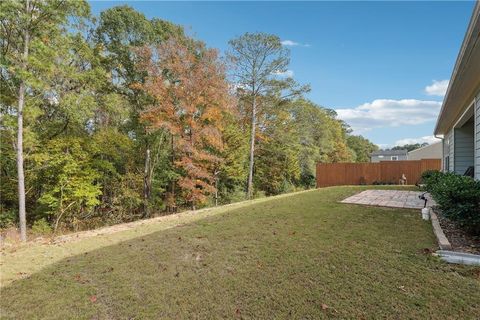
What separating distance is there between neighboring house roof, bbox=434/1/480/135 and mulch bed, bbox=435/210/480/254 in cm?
254

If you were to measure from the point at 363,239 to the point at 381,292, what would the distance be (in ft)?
4.98

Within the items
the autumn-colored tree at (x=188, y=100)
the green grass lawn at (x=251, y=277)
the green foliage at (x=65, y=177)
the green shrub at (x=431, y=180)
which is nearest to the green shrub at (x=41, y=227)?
the green foliage at (x=65, y=177)

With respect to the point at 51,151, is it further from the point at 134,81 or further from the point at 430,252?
the point at 430,252

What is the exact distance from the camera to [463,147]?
839 centimetres

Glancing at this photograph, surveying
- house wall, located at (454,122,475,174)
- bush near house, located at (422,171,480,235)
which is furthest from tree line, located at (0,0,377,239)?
bush near house, located at (422,171,480,235)

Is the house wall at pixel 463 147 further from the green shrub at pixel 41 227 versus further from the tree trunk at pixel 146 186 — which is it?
the green shrub at pixel 41 227

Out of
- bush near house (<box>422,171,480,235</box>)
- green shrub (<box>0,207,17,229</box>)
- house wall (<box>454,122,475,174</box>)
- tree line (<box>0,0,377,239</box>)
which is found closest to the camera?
bush near house (<box>422,171,480,235</box>)

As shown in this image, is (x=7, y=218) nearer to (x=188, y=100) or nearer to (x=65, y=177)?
(x=65, y=177)

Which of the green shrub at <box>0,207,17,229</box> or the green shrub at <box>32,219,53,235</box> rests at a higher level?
the green shrub at <box>0,207,17,229</box>

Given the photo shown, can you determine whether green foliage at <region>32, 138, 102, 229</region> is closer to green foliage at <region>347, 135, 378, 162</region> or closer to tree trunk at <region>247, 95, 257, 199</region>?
tree trunk at <region>247, 95, 257, 199</region>

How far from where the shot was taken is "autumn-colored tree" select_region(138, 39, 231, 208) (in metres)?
12.2

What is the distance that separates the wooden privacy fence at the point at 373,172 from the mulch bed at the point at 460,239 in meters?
12.8

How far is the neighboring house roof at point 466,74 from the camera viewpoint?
124 inches

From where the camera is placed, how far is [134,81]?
1287 cm
